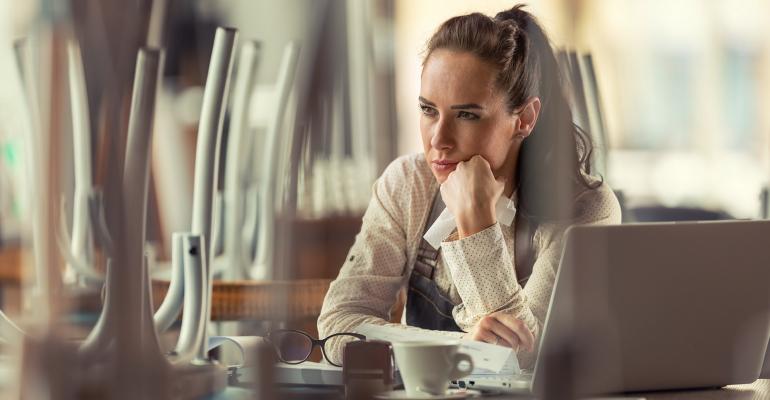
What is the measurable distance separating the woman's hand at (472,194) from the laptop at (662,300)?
54cm

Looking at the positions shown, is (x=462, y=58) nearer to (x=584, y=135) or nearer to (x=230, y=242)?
(x=584, y=135)

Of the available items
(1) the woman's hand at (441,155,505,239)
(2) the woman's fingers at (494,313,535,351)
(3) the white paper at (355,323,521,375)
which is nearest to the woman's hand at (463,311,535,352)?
(2) the woman's fingers at (494,313,535,351)

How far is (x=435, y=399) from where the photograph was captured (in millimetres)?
761

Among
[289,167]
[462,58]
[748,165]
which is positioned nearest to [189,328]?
[289,167]

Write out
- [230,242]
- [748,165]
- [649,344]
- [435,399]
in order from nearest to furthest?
1. [435,399]
2. [649,344]
3. [230,242]
4. [748,165]

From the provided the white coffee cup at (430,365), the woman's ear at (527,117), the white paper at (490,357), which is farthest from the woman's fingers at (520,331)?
the woman's ear at (527,117)

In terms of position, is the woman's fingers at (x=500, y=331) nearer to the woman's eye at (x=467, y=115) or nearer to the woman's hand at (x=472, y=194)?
the woman's hand at (x=472, y=194)

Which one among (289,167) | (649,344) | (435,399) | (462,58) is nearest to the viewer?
(289,167)

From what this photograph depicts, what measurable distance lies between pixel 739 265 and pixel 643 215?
1.74 m

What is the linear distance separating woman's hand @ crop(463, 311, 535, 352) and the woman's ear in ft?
1.75

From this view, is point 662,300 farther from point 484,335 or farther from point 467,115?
point 467,115

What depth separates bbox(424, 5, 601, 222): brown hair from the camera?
1598mm

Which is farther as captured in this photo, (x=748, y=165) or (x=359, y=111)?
(x=748, y=165)

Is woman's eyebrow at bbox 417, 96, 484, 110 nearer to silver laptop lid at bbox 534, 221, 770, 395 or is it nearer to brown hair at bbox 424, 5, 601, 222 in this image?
brown hair at bbox 424, 5, 601, 222
